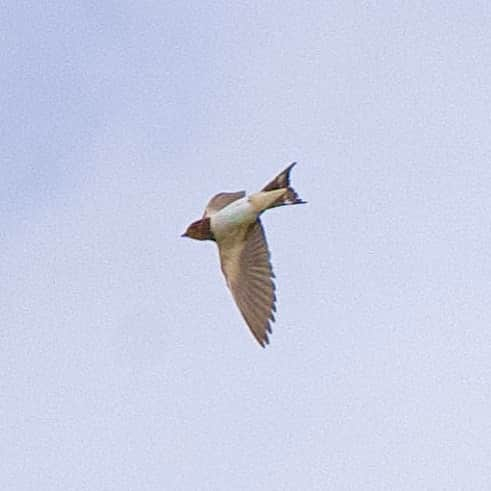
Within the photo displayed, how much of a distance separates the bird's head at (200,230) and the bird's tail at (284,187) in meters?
0.43

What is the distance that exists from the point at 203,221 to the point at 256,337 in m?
0.96

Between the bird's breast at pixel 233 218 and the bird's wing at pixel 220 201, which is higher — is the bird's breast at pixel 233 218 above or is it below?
below

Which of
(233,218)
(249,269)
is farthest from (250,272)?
(233,218)

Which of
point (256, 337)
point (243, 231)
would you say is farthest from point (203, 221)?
point (256, 337)

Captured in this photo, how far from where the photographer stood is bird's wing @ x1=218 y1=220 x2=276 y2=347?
10.4 m

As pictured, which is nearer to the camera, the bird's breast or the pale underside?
the pale underside

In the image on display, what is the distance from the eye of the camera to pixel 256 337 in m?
10.1

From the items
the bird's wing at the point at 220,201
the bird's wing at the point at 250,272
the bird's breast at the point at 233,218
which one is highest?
the bird's wing at the point at 220,201

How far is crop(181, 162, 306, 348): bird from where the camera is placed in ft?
34.0

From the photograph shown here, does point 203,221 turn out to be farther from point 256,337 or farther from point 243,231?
point 256,337

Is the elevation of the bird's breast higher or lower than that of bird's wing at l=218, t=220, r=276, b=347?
higher

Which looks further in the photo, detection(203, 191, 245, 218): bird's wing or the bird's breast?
detection(203, 191, 245, 218): bird's wing

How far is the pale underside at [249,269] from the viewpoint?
34.1ft

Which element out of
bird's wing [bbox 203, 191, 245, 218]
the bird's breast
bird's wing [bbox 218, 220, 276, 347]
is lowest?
bird's wing [bbox 218, 220, 276, 347]
